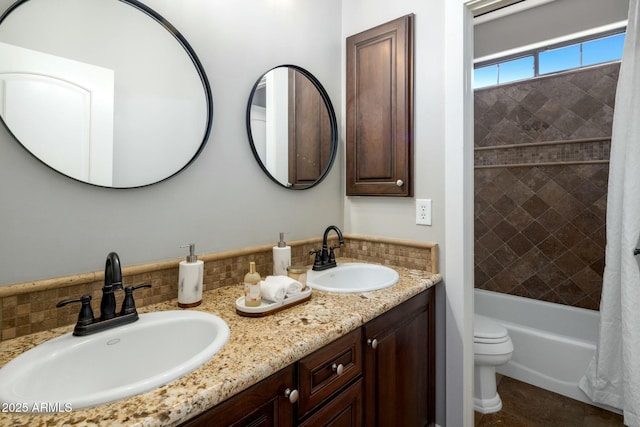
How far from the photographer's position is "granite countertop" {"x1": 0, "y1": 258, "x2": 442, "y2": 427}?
0.52 m

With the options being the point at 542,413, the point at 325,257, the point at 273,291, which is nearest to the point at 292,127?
the point at 325,257

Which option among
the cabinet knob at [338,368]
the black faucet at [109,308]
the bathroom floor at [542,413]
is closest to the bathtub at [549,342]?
the bathroom floor at [542,413]

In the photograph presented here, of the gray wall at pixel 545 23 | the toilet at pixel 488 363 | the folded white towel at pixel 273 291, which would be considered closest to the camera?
the folded white towel at pixel 273 291

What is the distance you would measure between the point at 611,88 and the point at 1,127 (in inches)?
137

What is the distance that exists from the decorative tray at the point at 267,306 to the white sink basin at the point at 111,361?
85mm

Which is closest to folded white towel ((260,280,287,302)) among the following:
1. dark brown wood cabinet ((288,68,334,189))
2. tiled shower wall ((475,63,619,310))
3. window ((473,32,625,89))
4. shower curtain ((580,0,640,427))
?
dark brown wood cabinet ((288,68,334,189))

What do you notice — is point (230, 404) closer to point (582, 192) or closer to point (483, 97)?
point (582, 192)

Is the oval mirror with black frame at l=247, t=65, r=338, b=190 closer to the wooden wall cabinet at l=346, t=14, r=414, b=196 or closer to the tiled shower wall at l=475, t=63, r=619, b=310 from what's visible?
the wooden wall cabinet at l=346, t=14, r=414, b=196

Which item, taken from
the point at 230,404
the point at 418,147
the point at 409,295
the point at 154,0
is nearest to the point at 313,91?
the point at 418,147

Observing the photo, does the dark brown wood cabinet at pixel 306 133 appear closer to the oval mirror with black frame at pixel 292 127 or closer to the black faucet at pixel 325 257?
the oval mirror with black frame at pixel 292 127

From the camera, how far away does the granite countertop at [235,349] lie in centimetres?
52

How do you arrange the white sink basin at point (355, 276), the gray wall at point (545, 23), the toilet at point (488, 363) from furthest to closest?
1. the gray wall at point (545, 23)
2. the toilet at point (488, 363)
3. the white sink basin at point (355, 276)

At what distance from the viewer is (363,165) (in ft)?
5.73

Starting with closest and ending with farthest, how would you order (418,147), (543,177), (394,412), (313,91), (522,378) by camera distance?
A: 1. (394,412)
2. (418,147)
3. (313,91)
4. (522,378)
5. (543,177)
